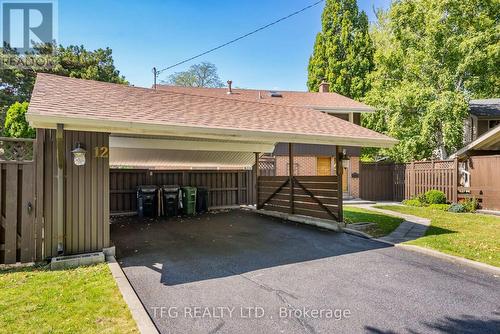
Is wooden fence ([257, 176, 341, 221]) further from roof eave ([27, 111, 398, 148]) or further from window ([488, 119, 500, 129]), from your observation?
window ([488, 119, 500, 129])

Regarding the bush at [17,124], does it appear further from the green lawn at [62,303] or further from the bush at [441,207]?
the bush at [441,207]

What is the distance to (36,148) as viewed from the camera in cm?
553

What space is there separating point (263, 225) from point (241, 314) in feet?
18.3

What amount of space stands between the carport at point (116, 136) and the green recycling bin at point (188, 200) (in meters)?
1.79

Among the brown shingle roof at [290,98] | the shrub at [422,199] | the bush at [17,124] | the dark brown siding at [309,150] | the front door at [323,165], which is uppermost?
the brown shingle roof at [290,98]

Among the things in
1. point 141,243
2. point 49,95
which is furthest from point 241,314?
point 49,95

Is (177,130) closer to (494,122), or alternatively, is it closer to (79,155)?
(79,155)

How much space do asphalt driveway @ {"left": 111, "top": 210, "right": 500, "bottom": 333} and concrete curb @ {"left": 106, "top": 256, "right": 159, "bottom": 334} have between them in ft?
0.37

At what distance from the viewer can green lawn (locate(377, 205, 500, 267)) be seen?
235 inches

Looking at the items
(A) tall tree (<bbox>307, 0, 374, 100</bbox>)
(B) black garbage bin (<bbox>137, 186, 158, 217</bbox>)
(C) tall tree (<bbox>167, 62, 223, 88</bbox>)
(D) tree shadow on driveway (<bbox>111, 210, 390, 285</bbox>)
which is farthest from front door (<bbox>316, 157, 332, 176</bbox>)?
(C) tall tree (<bbox>167, 62, 223, 88</bbox>)

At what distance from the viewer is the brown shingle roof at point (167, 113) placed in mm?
5427

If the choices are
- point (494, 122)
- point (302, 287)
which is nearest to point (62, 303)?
point (302, 287)

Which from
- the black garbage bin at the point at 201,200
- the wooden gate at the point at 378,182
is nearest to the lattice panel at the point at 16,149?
the black garbage bin at the point at 201,200

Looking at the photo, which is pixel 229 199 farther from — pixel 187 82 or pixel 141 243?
pixel 187 82
